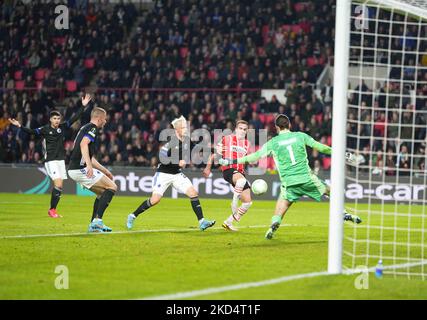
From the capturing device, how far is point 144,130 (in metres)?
30.3

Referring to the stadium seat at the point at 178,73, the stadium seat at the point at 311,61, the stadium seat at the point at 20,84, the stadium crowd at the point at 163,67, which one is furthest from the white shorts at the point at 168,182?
the stadium seat at the point at 20,84

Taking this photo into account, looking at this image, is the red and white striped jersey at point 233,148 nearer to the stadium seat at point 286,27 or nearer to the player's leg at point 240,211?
the player's leg at point 240,211

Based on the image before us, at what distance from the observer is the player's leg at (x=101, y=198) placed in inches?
569

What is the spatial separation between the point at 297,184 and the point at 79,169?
13.7ft

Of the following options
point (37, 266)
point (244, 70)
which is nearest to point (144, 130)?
point (244, 70)

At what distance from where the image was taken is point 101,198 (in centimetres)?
1454

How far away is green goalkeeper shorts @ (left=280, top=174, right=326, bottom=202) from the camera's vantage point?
13383 millimetres

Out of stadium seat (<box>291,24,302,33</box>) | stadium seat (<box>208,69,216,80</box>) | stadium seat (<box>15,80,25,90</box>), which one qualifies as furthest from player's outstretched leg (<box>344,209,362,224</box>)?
stadium seat (<box>15,80,25,90</box>)

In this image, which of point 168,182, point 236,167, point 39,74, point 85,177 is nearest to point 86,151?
point 85,177

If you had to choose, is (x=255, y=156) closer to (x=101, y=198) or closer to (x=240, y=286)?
(x=101, y=198)

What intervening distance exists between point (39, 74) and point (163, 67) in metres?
5.56

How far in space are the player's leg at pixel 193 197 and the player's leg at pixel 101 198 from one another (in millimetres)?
1215
